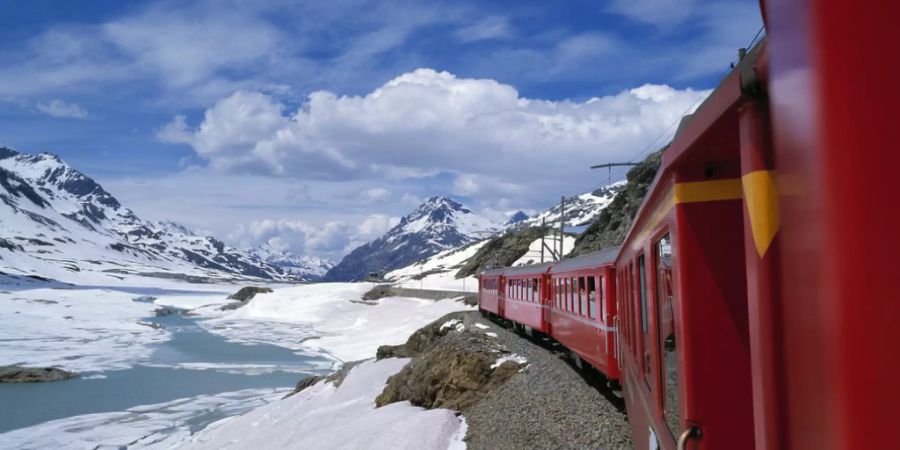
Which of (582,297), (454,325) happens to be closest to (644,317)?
(582,297)

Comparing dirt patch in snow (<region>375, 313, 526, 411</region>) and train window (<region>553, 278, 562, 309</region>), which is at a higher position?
train window (<region>553, 278, 562, 309</region>)

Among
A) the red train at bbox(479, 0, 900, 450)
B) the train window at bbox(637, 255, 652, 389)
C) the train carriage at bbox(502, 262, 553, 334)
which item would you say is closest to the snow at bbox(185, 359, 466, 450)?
the train carriage at bbox(502, 262, 553, 334)

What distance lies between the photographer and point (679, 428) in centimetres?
379

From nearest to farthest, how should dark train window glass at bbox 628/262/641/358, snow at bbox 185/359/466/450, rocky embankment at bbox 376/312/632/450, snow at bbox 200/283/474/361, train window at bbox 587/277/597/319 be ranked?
dark train window glass at bbox 628/262/641/358 → rocky embankment at bbox 376/312/632/450 → train window at bbox 587/277/597/319 → snow at bbox 185/359/466/450 → snow at bbox 200/283/474/361

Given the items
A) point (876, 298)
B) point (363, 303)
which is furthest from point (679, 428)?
point (363, 303)

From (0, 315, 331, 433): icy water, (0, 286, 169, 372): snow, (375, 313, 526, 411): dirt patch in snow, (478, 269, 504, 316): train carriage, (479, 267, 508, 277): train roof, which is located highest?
(479, 267, 508, 277): train roof

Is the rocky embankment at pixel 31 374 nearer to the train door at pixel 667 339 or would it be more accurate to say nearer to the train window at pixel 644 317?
the train window at pixel 644 317

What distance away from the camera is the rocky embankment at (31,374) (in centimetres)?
4291

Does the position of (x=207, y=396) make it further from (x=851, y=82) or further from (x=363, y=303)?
(x=363, y=303)

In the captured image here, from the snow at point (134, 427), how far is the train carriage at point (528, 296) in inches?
596

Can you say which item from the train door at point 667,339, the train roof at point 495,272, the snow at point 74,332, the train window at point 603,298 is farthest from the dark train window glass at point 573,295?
the snow at point 74,332

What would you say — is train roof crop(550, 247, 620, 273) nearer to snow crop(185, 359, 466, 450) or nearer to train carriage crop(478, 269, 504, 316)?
snow crop(185, 359, 466, 450)

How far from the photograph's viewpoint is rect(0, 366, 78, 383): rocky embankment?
4291 centimetres

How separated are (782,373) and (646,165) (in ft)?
165
